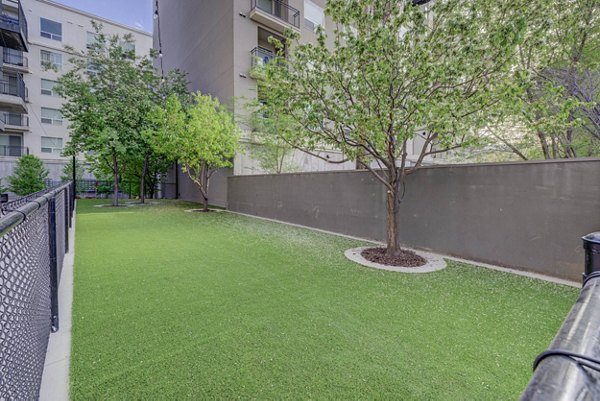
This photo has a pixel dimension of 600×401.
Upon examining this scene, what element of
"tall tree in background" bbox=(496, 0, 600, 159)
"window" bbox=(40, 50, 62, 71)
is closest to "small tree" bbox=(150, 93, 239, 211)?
"tall tree in background" bbox=(496, 0, 600, 159)

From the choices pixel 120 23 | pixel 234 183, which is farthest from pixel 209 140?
pixel 120 23

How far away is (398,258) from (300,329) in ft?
9.98

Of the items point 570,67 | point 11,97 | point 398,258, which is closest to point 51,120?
point 11,97

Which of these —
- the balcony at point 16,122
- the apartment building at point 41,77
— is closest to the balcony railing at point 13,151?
the apartment building at point 41,77

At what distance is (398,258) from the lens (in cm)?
530

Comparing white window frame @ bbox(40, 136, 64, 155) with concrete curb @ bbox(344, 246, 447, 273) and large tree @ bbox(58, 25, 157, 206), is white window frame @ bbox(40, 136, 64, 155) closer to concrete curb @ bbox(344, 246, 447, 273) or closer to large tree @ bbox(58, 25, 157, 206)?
large tree @ bbox(58, 25, 157, 206)

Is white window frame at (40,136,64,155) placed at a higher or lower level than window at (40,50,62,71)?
lower

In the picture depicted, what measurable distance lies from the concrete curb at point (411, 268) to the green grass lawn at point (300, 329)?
0.66 feet

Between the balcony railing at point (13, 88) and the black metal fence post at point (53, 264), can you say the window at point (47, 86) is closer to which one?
the balcony railing at point (13, 88)

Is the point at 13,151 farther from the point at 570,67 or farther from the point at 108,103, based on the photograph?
the point at 570,67

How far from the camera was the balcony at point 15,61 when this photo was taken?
19.5m

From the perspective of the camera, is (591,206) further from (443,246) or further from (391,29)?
(391,29)

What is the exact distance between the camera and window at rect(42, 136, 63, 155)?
21766 millimetres

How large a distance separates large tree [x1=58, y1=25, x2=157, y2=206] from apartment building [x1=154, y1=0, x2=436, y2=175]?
3121mm
